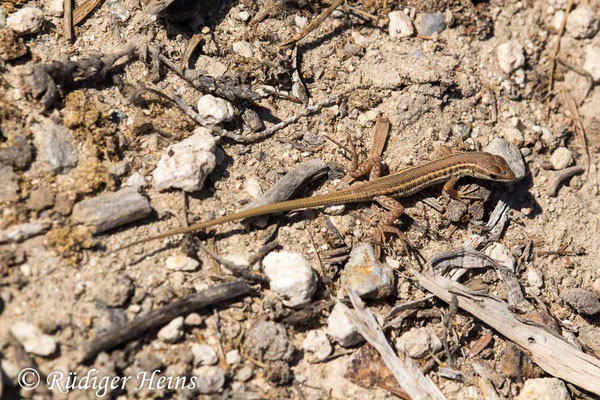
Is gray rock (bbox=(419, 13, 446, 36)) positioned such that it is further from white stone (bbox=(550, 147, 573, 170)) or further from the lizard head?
white stone (bbox=(550, 147, 573, 170))

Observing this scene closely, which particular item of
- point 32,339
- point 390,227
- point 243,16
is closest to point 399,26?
point 243,16

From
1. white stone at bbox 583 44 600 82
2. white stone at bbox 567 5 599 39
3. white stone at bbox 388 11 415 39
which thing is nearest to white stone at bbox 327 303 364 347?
white stone at bbox 388 11 415 39

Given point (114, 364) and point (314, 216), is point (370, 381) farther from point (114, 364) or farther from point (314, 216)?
point (114, 364)

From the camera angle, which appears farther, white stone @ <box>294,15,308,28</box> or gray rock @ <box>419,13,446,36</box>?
gray rock @ <box>419,13,446,36</box>

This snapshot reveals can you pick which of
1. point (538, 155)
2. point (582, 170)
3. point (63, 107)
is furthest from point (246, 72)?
point (582, 170)

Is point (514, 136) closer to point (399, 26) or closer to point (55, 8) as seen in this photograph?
point (399, 26)

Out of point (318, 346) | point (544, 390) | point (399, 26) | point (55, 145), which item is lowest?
point (544, 390)

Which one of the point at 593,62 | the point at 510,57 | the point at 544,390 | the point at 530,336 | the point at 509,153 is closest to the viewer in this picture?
the point at 544,390
